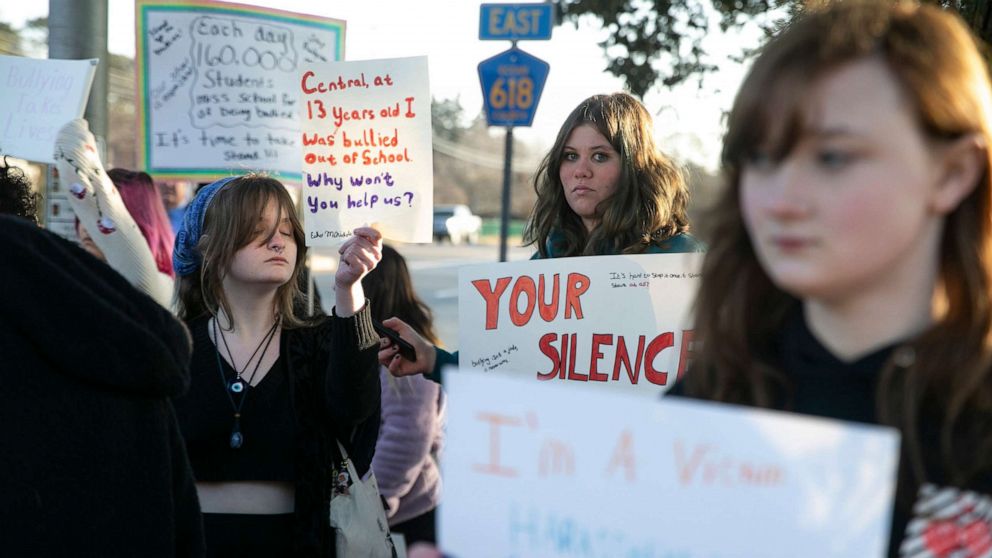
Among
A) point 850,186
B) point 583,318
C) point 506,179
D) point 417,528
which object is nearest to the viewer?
point 850,186

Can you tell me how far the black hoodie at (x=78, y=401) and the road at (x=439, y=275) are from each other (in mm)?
6750

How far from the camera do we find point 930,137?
48.4 inches

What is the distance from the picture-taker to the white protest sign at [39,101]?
4.30 m

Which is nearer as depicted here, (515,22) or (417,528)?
(417,528)

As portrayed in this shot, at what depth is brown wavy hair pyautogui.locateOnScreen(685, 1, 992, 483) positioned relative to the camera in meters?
1.23

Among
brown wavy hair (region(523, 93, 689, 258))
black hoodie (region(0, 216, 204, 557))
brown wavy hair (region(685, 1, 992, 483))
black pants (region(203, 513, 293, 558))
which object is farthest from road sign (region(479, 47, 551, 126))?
brown wavy hair (region(685, 1, 992, 483))

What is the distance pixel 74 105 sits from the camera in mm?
4328

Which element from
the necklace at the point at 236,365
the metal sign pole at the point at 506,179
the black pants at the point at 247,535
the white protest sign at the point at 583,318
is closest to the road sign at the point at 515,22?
the metal sign pole at the point at 506,179

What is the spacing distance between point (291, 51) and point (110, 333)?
3151 mm

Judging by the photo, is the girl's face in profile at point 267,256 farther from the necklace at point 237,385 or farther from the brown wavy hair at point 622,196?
the brown wavy hair at point 622,196

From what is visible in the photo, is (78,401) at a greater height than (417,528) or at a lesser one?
greater

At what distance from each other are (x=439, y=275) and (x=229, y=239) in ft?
72.1

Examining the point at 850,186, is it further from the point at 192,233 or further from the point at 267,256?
the point at 192,233

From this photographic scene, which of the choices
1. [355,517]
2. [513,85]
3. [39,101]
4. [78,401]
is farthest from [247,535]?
[513,85]
